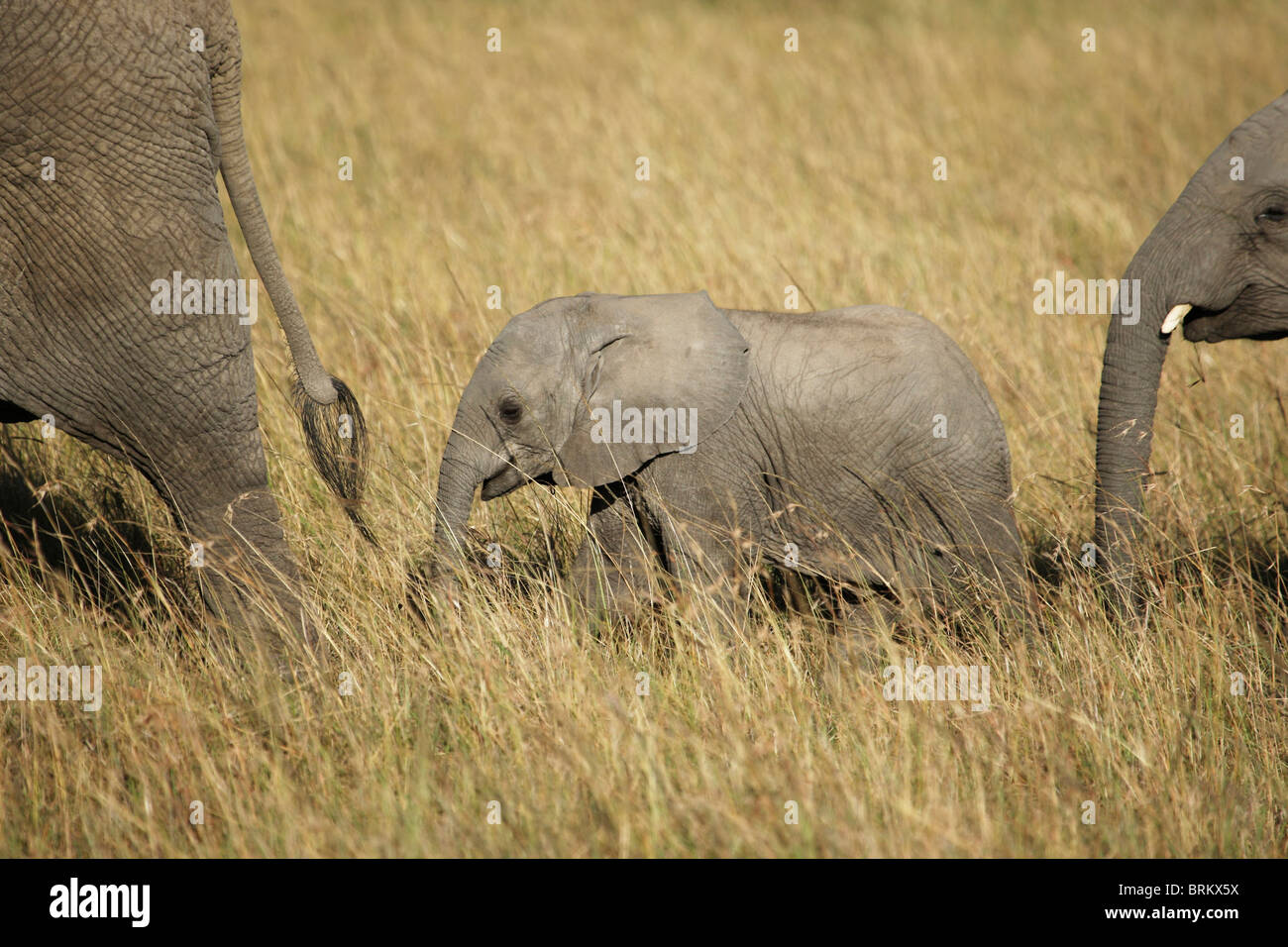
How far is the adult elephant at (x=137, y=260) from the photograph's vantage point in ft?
10.9

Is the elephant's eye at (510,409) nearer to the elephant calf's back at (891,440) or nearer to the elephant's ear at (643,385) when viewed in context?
the elephant's ear at (643,385)

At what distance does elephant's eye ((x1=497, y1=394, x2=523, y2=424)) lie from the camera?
13.1ft

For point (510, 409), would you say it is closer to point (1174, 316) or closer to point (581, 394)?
point (581, 394)

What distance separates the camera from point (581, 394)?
4.04 m

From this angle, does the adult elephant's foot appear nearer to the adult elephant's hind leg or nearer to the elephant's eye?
the adult elephant's hind leg

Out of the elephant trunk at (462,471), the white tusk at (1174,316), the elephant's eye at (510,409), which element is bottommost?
the elephant trunk at (462,471)

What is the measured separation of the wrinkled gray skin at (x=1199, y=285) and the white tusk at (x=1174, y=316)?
0.02m

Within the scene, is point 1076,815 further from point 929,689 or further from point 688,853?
point 688,853

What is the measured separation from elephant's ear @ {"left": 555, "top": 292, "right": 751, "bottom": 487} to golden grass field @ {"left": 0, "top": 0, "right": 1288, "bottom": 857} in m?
0.52

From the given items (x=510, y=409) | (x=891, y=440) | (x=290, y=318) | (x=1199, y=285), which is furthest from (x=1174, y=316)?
(x=290, y=318)

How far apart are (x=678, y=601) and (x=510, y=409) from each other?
33.8 inches

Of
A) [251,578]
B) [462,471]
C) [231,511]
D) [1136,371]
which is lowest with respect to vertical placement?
[251,578]

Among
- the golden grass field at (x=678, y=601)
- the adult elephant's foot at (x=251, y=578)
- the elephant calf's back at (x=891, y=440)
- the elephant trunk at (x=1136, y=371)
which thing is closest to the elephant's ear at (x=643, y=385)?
the elephant calf's back at (x=891, y=440)
